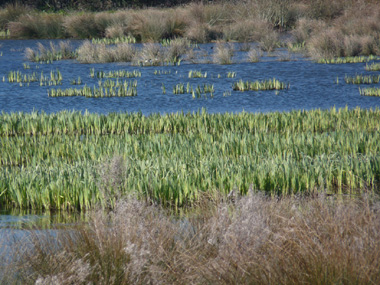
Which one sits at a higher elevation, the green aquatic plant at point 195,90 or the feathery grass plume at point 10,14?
the feathery grass plume at point 10,14

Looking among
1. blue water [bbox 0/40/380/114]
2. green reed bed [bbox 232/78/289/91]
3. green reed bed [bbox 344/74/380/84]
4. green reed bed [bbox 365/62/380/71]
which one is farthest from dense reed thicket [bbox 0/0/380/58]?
green reed bed [bbox 232/78/289/91]

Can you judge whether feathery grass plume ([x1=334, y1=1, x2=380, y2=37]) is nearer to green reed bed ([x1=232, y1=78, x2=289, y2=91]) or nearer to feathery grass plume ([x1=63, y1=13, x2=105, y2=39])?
green reed bed ([x1=232, y1=78, x2=289, y2=91])

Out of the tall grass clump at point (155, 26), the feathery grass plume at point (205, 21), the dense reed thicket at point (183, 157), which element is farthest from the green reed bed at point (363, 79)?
the tall grass clump at point (155, 26)

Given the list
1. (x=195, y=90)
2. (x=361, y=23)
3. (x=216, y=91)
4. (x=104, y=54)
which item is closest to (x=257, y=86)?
(x=216, y=91)

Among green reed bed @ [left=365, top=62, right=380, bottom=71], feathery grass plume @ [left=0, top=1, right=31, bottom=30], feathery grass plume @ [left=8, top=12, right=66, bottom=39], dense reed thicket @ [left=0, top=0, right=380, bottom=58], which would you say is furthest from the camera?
feathery grass plume @ [left=0, top=1, right=31, bottom=30]

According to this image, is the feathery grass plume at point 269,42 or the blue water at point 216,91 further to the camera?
the feathery grass plume at point 269,42

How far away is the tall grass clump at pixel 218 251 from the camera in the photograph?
13.1 ft

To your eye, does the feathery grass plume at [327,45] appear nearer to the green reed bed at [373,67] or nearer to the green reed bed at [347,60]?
the green reed bed at [347,60]

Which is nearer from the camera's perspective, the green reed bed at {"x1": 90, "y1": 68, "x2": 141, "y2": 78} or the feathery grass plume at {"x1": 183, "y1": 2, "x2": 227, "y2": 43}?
the green reed bed at {"x1": 90, "y1": 68, "x2": 141, "y2": 78}

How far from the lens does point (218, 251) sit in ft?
14.9

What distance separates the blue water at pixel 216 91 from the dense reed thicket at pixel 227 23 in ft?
13.5

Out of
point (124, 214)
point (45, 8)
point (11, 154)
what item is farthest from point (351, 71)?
point (45, 8)

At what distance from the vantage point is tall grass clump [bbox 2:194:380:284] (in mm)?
3988

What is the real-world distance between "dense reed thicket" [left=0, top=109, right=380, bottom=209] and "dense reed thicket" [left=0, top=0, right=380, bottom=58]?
1777cm
